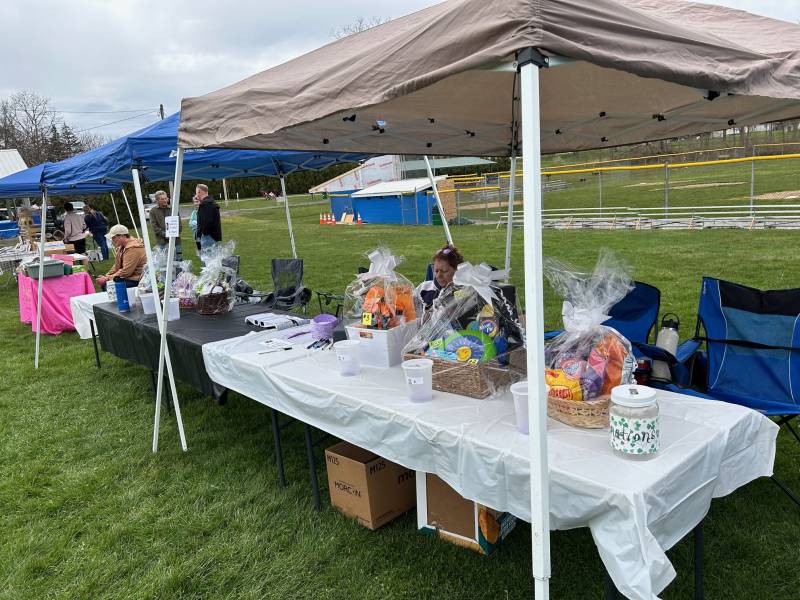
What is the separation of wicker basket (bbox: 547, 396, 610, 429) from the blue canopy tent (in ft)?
7.34

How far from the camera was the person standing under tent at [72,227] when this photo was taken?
12008 millimetres

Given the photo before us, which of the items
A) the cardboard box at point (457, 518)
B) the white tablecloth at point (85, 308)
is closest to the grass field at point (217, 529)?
the cardboard box at point (457, 518)

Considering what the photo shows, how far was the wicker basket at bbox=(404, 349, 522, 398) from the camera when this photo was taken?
2.17 metres

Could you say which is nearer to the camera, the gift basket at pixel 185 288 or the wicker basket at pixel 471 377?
the wicker basket at pixel 471 377

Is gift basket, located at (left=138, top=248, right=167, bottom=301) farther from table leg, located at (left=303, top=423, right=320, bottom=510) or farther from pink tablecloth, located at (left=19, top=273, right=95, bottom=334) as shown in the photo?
pink tablecloth, located at (left=19, top=273, right=95, bottom=334)

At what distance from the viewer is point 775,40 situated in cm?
229

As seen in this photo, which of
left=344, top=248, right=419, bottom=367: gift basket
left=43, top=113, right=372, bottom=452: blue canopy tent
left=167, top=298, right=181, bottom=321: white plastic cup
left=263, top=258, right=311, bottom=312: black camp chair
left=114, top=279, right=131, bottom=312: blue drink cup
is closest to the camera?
left=344, top=248, right=419, bottom=367: gift basket

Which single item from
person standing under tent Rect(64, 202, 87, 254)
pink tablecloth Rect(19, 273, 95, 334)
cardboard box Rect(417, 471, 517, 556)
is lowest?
cardboard box Rect(417, 471, 517, 556)

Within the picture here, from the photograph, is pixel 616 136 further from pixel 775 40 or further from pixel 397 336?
pixel 397 336

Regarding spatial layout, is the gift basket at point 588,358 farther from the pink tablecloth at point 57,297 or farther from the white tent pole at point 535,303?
the pink tablecloth at point 57,297

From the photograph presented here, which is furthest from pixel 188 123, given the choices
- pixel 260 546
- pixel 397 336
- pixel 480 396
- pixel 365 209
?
pixel 365 209

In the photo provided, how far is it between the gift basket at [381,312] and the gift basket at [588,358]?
846 mm

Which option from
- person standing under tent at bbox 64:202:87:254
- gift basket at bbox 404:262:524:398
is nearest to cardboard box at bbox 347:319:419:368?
gift basket at bbox 404:262:524:398

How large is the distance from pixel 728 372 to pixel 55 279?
299 inches
